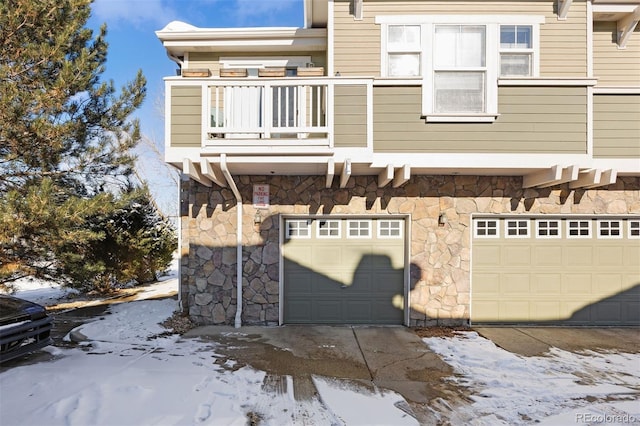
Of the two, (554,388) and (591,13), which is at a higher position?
(591,13)

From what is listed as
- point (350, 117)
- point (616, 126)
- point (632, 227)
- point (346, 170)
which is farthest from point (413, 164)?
point (632, 227)

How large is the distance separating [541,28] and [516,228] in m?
3.32

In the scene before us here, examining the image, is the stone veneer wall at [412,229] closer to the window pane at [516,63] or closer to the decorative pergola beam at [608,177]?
the decorative pergola beam at [608,177]

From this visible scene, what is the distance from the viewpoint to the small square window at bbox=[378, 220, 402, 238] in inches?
226

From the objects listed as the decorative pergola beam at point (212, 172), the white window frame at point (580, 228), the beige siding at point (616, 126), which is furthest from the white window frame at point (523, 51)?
the decorative pergola beam at point (212, 172)

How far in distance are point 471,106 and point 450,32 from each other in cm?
124

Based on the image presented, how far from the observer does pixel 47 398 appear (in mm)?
3090

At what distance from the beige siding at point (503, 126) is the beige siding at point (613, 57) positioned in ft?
5.51

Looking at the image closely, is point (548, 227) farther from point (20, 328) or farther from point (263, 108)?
point (20, 328)

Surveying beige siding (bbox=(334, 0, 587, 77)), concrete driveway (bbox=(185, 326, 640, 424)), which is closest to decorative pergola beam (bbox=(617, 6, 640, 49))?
beige siding (bbox=(334, 0, 587, 77))

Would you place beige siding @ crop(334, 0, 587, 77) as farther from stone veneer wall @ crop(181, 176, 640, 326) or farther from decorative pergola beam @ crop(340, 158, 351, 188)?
stone veneer wall @ crop(181, 176, 640, 326)

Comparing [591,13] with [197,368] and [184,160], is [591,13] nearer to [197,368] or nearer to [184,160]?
[184,160]

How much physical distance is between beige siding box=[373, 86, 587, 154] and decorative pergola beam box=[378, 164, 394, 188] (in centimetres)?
33

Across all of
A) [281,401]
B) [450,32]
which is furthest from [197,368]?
[450,32]
